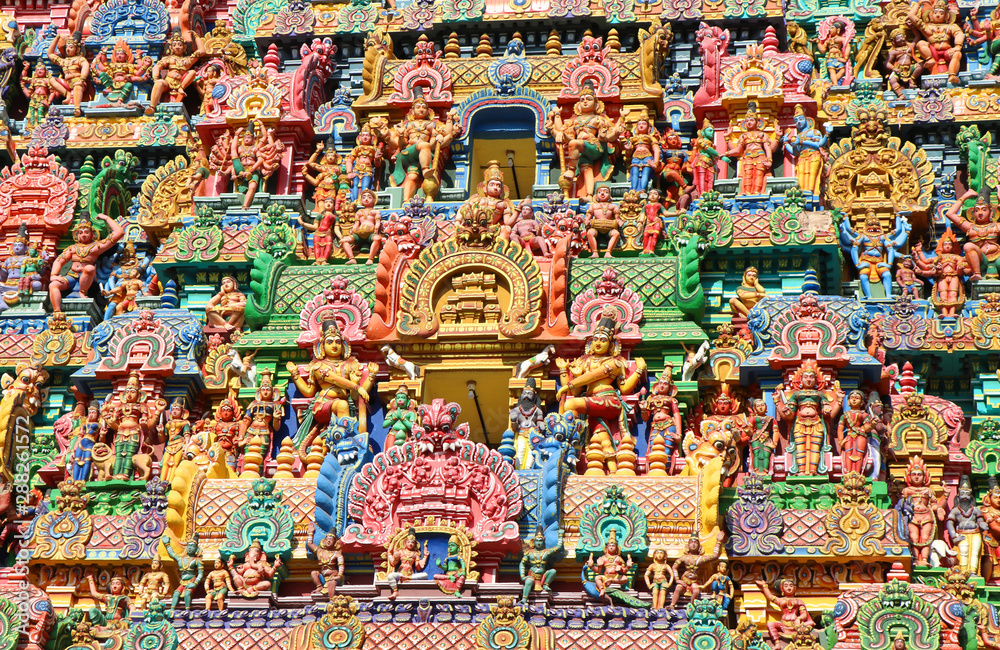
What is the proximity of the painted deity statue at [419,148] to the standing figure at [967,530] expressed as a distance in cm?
865

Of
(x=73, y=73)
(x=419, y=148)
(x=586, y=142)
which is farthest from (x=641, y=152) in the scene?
(x=73, y=73)

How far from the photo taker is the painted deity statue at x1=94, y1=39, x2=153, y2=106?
3525 cm

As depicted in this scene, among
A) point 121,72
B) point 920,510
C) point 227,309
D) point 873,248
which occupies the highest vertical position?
point 121,72

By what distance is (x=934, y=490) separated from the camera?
93.4ft

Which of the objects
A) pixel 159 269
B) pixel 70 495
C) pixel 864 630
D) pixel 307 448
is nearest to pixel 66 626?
pixel 70 495

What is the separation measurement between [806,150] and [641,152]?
2.32m

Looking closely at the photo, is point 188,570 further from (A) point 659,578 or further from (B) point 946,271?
(B) point 946,271

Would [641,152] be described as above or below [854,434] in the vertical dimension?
above

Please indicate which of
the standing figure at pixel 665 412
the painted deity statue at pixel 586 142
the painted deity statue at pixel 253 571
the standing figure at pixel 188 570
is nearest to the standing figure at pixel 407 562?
the painted deity statue at pixel 253 571

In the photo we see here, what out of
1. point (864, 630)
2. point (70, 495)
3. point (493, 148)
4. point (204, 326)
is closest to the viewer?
point (864, 630)

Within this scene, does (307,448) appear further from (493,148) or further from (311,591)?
(493,148)

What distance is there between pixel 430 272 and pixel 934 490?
706 centimetres

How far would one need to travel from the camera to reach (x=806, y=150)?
104 feet

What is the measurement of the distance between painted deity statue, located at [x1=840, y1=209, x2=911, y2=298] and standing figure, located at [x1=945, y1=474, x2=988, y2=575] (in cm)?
345
